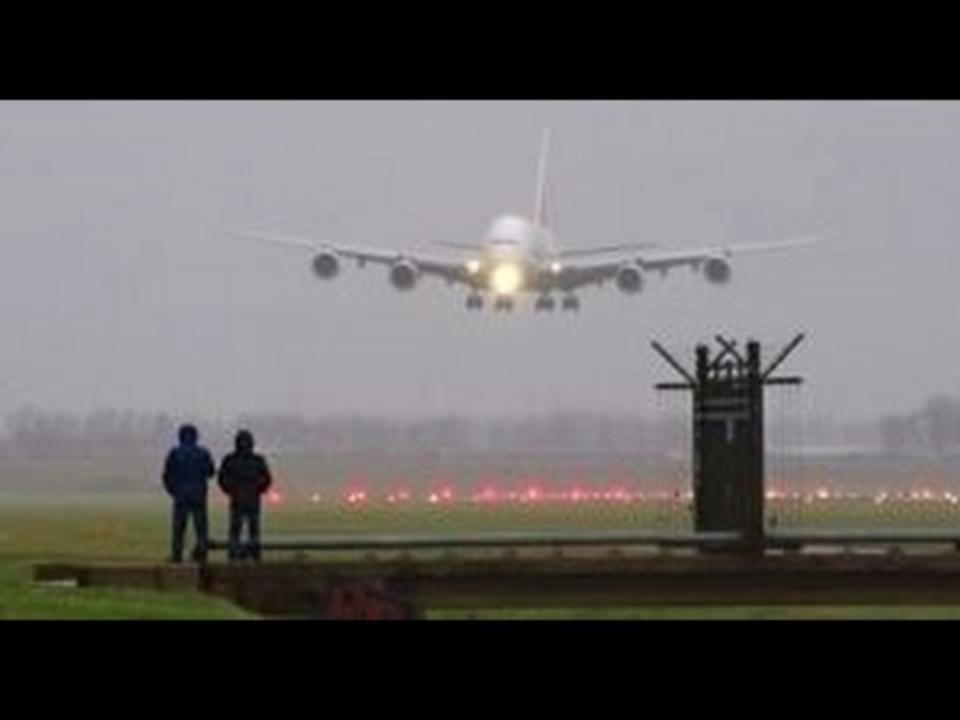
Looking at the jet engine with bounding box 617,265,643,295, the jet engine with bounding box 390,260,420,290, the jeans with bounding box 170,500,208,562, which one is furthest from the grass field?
the jet engine with bounding box 390,260,420,290

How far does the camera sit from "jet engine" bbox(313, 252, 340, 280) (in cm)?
7569

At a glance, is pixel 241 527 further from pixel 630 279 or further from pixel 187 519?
pixel 630 279

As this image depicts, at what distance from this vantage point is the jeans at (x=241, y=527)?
23812 millimetres

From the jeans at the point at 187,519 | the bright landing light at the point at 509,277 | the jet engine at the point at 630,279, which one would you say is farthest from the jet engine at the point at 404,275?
the jeans at the point at 187,519

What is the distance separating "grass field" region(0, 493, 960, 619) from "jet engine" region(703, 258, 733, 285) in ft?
28.5

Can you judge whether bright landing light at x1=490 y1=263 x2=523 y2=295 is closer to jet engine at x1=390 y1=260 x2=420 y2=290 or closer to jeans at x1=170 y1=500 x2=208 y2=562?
jet engine at x1=390 y1=260 x2=420 y2=290

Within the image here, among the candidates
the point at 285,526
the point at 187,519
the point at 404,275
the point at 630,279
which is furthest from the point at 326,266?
the point at 187,519

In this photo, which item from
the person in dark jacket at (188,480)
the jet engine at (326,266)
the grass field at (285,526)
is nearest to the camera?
the grass field at (285,526)

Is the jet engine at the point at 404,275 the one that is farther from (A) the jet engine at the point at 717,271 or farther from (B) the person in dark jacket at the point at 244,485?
(B) the person in dark jacket at the point at 244,485

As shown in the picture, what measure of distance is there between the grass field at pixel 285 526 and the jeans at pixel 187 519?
1867 mm
